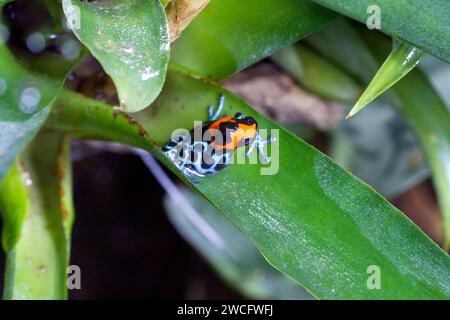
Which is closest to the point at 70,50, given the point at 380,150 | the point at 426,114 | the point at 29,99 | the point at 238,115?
the point at 29,99

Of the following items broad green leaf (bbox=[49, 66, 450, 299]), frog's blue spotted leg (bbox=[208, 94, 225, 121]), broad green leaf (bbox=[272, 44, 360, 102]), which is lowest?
broad green leaf (bbox=[49, 66, 450, 299])

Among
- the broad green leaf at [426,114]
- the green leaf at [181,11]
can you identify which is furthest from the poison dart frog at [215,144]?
the broad green leaf at [426,114]

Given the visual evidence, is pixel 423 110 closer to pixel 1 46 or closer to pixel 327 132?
pixel 327 132

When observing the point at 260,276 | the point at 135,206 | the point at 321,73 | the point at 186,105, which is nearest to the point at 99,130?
the point at 186,105

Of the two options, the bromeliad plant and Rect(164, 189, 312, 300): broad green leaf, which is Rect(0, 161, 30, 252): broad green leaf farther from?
Rect(164, 189, 312, 300): broad green leaf

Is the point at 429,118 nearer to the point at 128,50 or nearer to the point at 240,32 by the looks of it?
the point at 240,32

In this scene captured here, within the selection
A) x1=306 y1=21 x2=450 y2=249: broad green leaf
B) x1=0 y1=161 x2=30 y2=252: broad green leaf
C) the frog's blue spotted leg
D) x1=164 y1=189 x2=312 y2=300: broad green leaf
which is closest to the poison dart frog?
the frog's blue spotted leg
